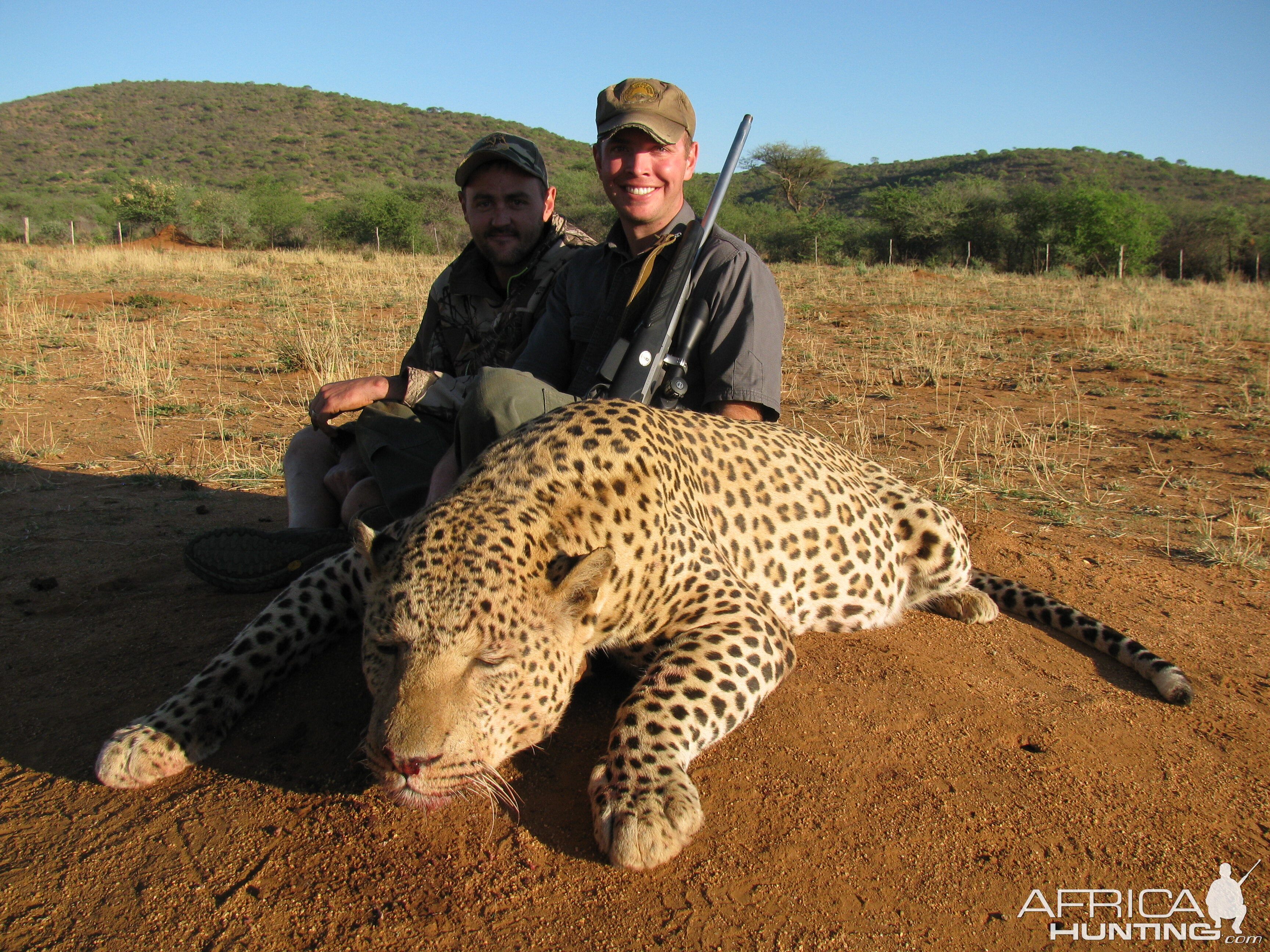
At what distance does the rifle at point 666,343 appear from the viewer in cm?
416

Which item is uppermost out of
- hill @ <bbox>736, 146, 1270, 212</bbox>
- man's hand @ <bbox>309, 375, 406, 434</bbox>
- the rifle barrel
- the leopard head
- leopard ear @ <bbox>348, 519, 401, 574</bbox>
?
hill @ <bbox>736, 146, 1270, 212</bbox>

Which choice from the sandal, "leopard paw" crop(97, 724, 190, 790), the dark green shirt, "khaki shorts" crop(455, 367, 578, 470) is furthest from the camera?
the dark green shirt

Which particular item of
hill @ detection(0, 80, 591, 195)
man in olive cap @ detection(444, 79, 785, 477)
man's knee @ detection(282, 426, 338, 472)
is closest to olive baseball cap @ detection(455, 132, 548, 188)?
man in olive cap @ detection(444, 79, 785, 477)

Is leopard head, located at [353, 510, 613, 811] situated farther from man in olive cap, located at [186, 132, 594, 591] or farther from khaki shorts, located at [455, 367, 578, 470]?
man in olive cap, located at [186, 132, 594, 591]

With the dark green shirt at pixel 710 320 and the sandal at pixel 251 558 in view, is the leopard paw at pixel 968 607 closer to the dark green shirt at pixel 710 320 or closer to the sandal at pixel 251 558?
the dark green shirt at pixel 710 320

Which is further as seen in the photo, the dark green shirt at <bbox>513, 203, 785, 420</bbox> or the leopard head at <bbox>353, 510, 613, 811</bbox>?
the dark green shirt at <bbox>513, 203, 785, 420</bbox>

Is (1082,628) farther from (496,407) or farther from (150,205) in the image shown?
(150,205)

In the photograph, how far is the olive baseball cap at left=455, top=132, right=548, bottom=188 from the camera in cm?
508

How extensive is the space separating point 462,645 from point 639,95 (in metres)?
3.31

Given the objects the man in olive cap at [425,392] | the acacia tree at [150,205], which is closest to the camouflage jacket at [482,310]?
the man in olive cap at [425,392]

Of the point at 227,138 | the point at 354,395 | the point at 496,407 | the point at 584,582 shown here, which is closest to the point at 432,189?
the point at 227,138

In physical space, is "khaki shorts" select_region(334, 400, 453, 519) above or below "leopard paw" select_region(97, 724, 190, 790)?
above

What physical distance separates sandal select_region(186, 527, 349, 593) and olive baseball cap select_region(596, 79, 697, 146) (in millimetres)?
2721

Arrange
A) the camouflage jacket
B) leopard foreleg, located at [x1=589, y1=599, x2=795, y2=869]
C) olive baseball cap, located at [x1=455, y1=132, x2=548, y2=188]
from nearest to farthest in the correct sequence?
leopard foreleg, located at [x1=589, y1=599, x2=795, y2=869] → olive baseball cap, located at [x1=455, y1=132, x2=548, y2=188] → the camouflage jacket
